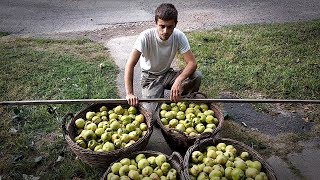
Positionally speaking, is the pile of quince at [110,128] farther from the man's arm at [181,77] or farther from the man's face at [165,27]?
the man's face at [165,27]

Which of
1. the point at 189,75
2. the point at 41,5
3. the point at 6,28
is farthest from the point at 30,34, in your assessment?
the point at 189,75

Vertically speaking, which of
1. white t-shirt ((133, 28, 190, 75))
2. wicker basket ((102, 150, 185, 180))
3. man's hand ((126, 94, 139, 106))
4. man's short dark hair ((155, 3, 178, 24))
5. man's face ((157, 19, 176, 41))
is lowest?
wicker basket ((102, 150, 185, 180))

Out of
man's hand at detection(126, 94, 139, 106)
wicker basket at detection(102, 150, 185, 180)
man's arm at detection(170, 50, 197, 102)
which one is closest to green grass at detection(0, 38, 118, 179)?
wicker basket at detection(102, 150, 185, 180)

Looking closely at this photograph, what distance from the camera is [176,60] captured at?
20.5 ft

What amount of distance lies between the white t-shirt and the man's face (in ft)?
0.74

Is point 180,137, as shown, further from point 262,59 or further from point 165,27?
point 262,59

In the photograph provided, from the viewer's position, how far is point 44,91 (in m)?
5.18

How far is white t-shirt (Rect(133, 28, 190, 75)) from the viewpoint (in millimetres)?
4023

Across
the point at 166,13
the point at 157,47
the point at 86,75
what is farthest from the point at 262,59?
the point at 86,75

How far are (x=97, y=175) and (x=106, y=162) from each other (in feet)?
1.12

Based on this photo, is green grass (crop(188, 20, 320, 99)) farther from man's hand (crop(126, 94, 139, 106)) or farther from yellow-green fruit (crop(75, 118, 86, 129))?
yellow-green fruit (crop(75, 118, 86, 129))

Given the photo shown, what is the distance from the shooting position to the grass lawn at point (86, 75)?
156 inches

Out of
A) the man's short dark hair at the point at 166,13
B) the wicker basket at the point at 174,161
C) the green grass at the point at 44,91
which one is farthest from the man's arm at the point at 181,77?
the green grass at the point at 44,91

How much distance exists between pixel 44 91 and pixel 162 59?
2.13m
